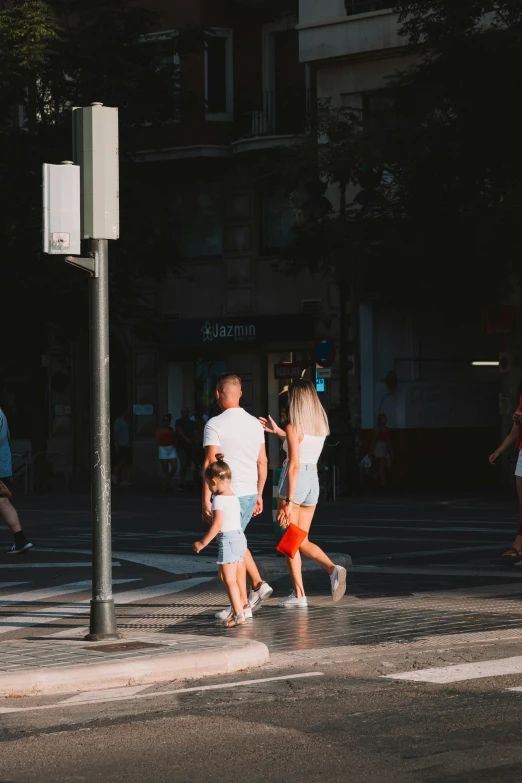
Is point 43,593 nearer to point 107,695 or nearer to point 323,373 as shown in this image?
point 107,695

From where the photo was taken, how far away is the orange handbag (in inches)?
440

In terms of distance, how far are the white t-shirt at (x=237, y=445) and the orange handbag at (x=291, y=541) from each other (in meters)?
0.72

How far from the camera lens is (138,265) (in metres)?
31.9

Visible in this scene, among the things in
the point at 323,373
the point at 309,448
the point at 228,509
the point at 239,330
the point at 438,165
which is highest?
the point at 438,165

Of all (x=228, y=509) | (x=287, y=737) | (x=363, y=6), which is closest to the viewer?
(x=287, y=737)

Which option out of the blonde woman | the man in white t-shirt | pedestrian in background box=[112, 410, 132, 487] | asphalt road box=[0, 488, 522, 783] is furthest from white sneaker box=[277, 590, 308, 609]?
pedestrian in background box=[112, 410, 132, 487]

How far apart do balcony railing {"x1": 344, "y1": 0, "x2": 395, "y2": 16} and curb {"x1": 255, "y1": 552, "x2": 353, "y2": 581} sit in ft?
64.6

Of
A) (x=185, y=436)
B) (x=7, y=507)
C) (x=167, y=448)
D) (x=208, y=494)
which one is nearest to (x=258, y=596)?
(x=208, y=494)

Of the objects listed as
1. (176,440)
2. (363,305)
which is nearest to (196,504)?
(176,440)

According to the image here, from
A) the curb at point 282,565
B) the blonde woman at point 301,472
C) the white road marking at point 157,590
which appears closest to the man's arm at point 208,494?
the blonde woman at point 301,472

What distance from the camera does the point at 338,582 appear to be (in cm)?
1144

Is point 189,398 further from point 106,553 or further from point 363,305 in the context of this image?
point 106,553

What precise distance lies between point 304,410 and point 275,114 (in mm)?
24023

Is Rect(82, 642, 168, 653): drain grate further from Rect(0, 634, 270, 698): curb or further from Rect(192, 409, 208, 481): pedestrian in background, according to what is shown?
Rect(192, 409, 208, 481): pedestrian in background
